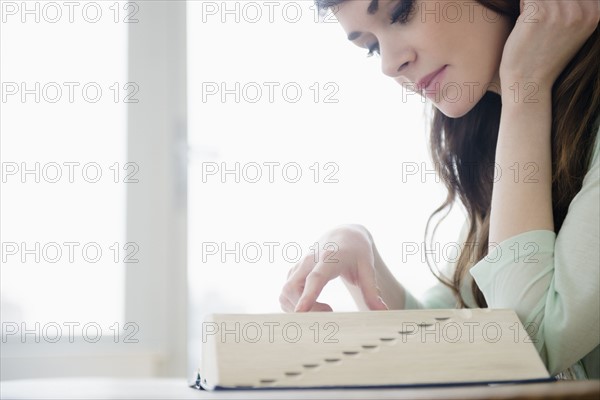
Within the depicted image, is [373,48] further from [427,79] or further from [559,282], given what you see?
[559,282]

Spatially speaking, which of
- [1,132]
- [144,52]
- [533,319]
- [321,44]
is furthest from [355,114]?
[533,319]

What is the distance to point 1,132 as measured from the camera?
186 cm

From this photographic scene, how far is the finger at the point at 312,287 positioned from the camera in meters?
0.79

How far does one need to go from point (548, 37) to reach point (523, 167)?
0.16m

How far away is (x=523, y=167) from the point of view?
0.78 m

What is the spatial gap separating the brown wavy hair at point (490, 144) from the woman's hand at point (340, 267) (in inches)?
7.7

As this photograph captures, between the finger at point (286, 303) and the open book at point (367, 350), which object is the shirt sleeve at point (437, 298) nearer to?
the finger at point (286, 303)

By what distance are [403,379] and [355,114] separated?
150cm

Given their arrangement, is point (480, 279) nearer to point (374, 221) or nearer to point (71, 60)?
point (374, 221)

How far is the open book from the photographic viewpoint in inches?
21.1

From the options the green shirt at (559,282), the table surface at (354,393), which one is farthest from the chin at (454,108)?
the table surface at (354,393)

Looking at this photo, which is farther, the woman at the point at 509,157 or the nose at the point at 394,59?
the nose at the point at 394,59

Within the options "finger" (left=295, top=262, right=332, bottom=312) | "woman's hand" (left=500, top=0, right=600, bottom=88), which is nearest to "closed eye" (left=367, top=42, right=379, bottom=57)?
"woman's hand" (left=500, top=0, right=600, bottom=88)

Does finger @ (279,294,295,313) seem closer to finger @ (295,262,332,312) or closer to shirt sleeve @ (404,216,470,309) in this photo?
finger @ (295,262,332,312)
